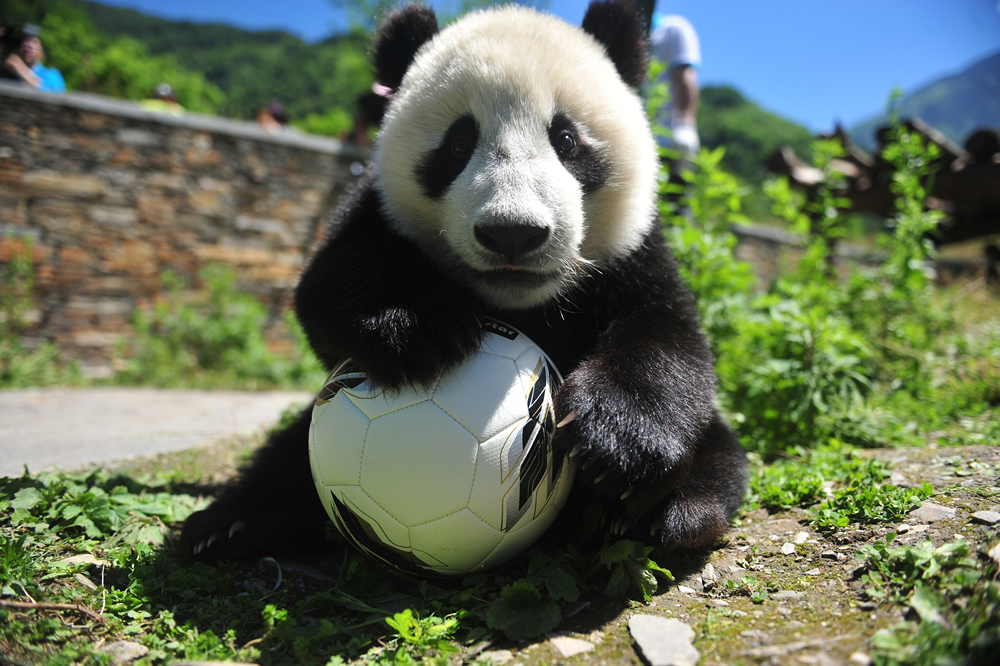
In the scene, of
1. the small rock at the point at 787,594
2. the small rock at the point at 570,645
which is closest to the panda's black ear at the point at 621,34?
the small rock at the point at 787,594

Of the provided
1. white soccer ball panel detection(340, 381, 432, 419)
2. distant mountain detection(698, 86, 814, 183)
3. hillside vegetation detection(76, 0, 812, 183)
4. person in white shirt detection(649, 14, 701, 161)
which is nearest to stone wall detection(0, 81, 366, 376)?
person in white shirt detection(649, 14, 701, 161)

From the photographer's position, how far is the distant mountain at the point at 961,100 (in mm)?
4266

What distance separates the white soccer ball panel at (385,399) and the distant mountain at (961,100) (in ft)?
12.9

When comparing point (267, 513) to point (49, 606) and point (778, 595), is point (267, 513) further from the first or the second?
point (778, 595)

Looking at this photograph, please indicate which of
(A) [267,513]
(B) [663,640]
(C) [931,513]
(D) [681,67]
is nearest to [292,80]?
(D) [681,67]

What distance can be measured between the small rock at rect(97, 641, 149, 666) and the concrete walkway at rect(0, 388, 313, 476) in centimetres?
151

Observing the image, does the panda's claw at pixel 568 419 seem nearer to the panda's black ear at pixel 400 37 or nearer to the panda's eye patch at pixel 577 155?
the panda's eye patch at pixel 577 155

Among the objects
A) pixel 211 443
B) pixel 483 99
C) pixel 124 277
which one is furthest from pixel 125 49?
pixel 483 99

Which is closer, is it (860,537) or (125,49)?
(860,537)

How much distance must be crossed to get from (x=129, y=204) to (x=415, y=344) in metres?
6.10

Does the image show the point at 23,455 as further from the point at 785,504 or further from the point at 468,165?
the point at 785,504

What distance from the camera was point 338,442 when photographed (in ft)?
5.96

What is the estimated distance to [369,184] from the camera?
238 cm

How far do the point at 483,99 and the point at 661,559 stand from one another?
1.60 m
